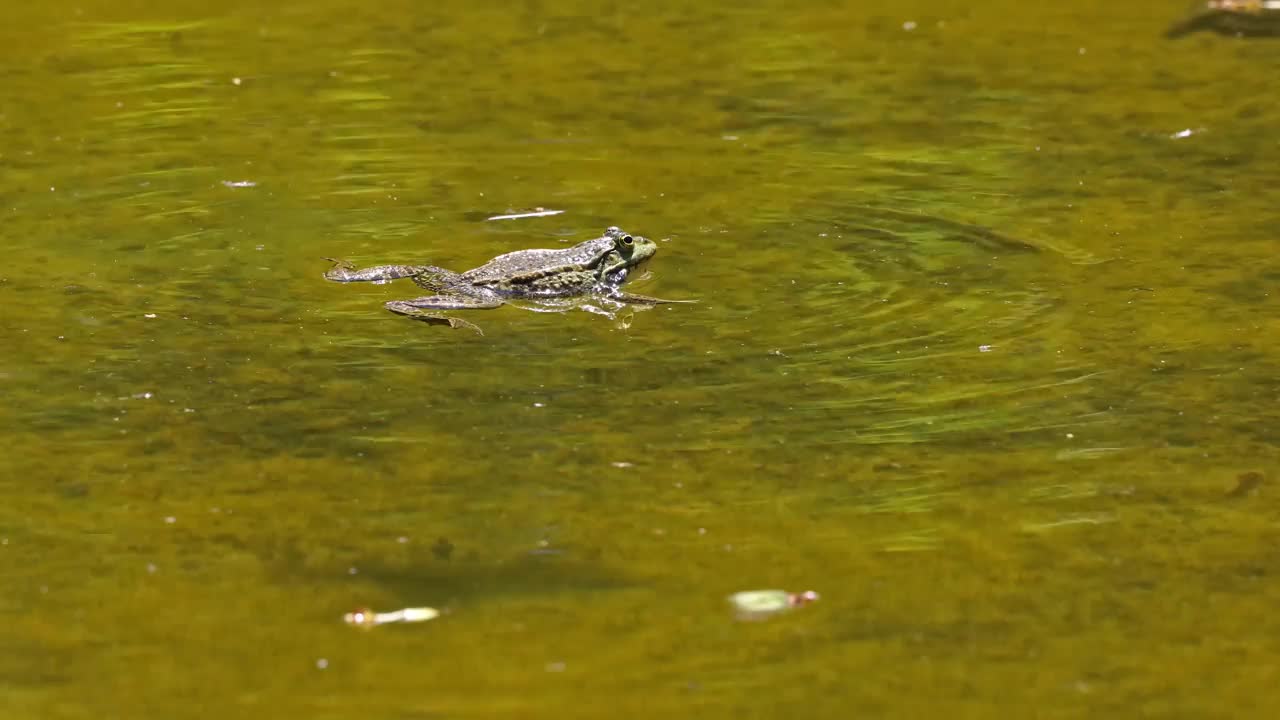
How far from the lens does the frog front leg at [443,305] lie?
705cm

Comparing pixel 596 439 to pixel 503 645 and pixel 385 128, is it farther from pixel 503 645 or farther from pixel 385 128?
pixel 385 128

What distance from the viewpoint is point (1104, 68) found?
445 inches

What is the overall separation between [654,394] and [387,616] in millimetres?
1829

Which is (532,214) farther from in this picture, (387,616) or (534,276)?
(387,616)

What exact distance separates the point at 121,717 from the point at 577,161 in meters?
5.72

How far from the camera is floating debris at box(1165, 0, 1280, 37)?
40.1ft

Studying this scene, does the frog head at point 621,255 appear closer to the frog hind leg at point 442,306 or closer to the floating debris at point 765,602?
the frog hind leg at point 442,306

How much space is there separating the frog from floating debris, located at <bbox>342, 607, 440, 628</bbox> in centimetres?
266

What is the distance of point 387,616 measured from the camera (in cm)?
464

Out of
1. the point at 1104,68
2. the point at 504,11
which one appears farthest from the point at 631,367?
the point at 504,11

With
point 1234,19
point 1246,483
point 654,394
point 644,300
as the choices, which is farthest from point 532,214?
point 1234,19

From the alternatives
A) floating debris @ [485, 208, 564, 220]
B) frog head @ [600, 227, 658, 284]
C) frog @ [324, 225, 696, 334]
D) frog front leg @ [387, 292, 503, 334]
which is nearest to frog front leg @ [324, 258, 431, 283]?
frog @ [324, 225, 696, 334]

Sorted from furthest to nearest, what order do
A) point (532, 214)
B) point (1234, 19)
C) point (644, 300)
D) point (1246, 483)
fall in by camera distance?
point (1234, 19) → point (532, 214) → point (644, 300) → point (1246, 483)

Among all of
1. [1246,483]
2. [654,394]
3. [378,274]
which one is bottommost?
[1246,483]
